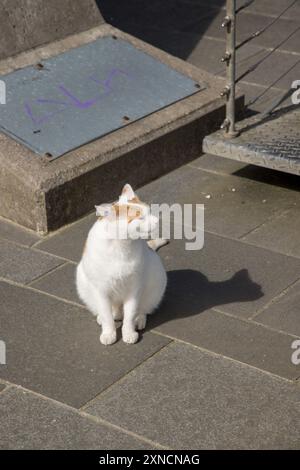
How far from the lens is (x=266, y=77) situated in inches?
354

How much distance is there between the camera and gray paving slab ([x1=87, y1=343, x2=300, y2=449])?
4902 millimetres

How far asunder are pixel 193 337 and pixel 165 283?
36cm

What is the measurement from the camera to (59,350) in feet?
18.5

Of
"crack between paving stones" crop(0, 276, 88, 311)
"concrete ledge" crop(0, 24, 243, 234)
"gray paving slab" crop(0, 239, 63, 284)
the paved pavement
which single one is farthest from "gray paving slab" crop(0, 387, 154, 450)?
"concrete ledge" crop(0, 24, 243, 234)

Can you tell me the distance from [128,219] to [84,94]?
249 cm

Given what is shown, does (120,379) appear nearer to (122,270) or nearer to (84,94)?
(122,270)

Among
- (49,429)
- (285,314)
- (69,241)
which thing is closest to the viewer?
(49,429)

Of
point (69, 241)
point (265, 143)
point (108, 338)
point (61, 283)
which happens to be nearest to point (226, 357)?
point (108, 338)

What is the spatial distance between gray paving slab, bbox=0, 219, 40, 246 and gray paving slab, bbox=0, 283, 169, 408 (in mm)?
658

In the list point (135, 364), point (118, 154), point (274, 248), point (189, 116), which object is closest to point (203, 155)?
point (189, 116)

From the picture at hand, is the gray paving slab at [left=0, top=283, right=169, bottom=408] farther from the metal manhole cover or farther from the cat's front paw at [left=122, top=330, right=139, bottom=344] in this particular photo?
the metal manhole cover

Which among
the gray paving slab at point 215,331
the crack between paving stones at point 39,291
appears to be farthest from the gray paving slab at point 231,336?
the crack between paving stones at point 39,291

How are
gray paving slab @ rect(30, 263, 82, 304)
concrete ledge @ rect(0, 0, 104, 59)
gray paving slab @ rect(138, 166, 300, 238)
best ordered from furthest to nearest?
1. concrete ledge @ rect(0, 0, 104, 59)
2. gray paving slab @ rect(138, 166, 300, 238)
3. gray paving slab @ rect(30, 263, 82, 304)

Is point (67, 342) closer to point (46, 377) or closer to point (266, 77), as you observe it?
point (46, 377)
